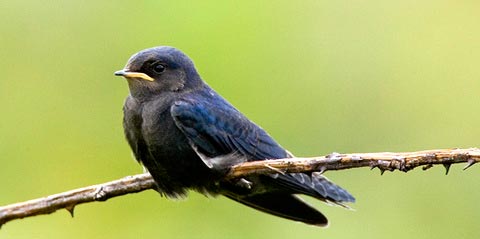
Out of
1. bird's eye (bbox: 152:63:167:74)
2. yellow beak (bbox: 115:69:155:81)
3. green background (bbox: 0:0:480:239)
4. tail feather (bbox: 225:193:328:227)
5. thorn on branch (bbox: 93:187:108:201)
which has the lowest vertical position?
thorn on branch (bbox: 93:187:108:201)

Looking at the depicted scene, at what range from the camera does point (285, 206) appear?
20.7 feet

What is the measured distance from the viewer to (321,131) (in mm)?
8602

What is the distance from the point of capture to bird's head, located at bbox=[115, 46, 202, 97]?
6355 mm

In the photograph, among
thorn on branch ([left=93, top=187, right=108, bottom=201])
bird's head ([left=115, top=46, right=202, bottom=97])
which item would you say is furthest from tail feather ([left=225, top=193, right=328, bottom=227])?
thorn on branch ([left=93, top=187, right=108, bottom=201])

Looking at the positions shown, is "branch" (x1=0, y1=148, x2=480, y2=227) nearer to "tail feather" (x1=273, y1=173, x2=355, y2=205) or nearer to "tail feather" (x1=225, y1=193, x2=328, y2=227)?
"tail feather" (x1=273, y1=173, x2=355, y2=205)

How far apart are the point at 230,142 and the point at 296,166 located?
4.73 ft

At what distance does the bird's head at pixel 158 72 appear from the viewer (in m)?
6.36

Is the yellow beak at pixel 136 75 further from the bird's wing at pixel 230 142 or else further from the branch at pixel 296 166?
the branch at pixel 296 166

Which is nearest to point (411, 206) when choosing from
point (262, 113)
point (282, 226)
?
point (282, 226)

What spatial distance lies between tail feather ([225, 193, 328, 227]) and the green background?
6.31 feet

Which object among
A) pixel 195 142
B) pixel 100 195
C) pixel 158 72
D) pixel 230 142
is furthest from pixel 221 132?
pixel 100 195

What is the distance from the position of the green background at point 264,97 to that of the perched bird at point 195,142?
194cm

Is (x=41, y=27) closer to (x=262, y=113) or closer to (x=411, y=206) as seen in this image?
(x=262, y=113)

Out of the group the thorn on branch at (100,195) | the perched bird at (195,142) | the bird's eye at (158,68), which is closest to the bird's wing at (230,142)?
the perched bird at (195,142)
